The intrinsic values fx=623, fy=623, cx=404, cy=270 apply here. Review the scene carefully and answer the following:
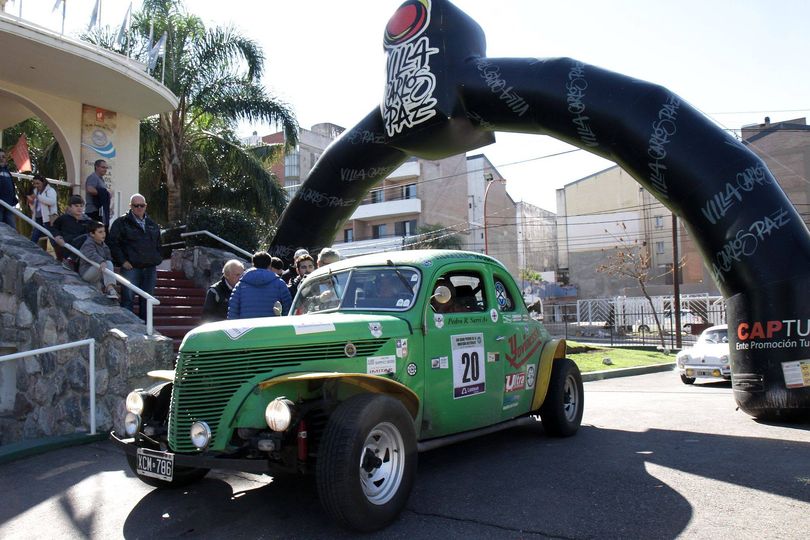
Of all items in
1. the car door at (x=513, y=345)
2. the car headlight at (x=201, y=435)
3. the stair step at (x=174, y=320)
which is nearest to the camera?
the car headlight at (x=201, y=435)

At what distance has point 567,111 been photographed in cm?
835

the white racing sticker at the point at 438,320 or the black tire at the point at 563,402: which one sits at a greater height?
the white racing sticker at the point at 438,320

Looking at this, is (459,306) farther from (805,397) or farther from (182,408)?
(805,397)

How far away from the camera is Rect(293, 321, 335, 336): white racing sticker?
4.32 metres

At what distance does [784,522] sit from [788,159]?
42.4 metres

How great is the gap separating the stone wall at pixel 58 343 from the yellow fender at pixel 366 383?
296cm

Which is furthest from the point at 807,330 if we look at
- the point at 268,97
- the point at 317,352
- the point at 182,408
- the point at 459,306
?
the point at 268,97

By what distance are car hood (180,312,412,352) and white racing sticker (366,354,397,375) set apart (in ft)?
0.51

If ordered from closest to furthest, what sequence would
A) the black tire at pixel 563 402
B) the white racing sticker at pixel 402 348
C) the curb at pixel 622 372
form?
the white racing sticker at pixel 402 348, the black tire at pixel 563 402, the curb at pixel 622 372

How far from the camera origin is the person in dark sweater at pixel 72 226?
8.77 metres

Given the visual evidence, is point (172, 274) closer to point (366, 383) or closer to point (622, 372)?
point (366, 383)

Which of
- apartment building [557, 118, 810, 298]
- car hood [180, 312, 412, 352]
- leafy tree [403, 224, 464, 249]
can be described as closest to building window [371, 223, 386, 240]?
leafy tree [403, 224, 464, 249]

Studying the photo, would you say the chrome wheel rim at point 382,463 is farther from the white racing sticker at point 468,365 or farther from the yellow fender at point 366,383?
the white racing sticker at point 468,365

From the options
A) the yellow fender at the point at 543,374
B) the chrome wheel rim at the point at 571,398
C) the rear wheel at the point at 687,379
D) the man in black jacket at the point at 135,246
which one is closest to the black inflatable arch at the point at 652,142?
the chrome wheel rim at the point at 571,398
